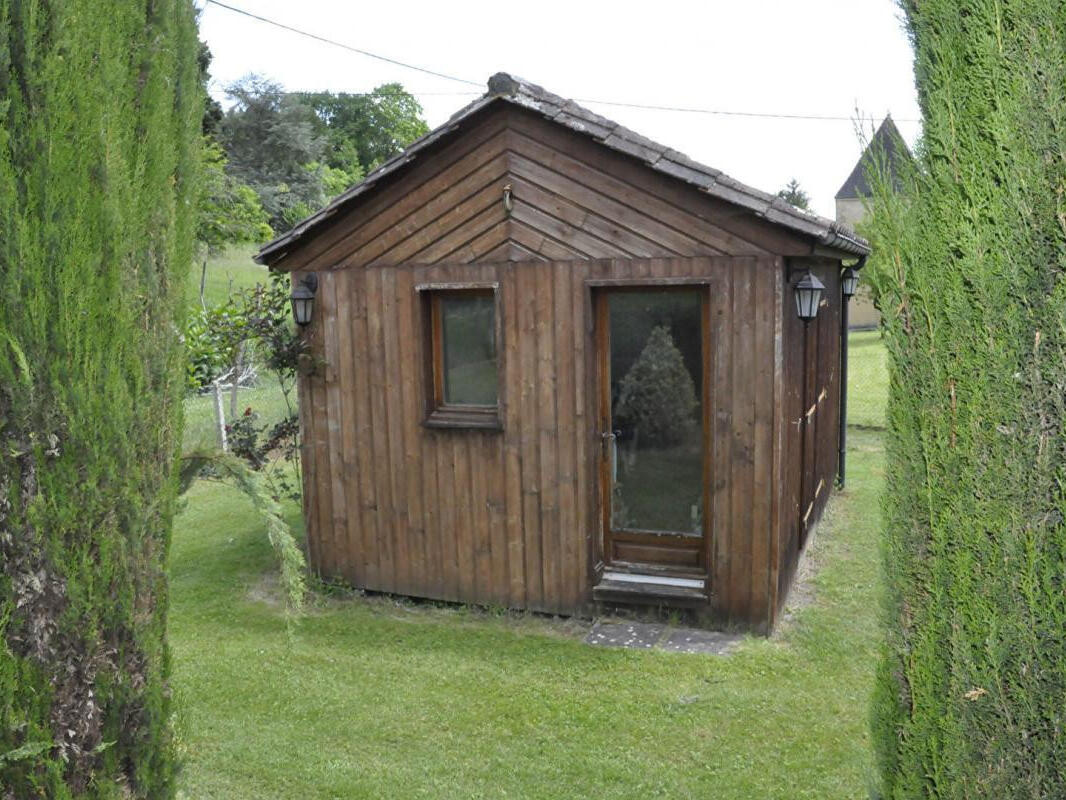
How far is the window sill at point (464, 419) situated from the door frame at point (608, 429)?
81cm

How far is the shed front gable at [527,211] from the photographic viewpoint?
5.90 metres

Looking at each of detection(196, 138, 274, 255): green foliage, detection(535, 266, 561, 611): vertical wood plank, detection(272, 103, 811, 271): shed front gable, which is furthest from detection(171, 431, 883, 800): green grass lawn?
detection(196, 138, 274, 255): green foliage

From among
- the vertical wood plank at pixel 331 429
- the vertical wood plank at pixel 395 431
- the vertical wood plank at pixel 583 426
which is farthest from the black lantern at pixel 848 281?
the vertical wood plank at pixel 331 429

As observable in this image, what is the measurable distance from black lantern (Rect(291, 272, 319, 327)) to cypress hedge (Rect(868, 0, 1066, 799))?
556 centimetres

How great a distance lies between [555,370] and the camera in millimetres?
6371

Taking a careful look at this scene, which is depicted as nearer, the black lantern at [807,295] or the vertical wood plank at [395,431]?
the black lantern at [807,295]

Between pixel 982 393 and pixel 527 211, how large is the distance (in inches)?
186

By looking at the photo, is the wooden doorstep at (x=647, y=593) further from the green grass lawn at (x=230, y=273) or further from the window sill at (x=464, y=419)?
the green grass lawn at (x=230, y=273)

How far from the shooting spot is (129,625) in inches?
111

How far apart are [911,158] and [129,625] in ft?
8.91

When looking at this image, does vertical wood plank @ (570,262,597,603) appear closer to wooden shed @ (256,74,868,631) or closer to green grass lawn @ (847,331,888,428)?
wooden shed @ (256,74,868,631)

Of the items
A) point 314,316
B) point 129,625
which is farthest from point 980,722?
point 314,316

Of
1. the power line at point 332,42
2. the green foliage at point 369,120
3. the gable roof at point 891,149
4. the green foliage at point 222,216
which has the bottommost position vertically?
the gable roof at point 891,149

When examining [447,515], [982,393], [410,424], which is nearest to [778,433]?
[447,515]
